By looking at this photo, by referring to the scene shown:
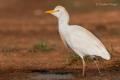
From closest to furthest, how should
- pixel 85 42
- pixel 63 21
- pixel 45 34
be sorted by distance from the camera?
pixel 85 42, pixel 63 21, pixel 45 34

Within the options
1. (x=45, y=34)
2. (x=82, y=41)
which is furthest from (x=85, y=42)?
(x=45, y=34)

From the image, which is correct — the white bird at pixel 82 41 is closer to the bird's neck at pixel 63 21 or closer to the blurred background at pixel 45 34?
the bird's neck at pixel 63 21

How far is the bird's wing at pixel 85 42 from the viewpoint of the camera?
13.3m

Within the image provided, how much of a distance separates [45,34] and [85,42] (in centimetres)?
1040

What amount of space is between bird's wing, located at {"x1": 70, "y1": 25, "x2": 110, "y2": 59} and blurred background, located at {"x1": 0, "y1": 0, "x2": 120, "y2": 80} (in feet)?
1.77

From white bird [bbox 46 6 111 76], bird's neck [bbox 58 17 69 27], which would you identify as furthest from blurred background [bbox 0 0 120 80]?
bird's neck [bbox 58 17 69 27]

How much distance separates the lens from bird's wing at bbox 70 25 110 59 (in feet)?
43.8

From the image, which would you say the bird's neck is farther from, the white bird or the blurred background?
the blurred background

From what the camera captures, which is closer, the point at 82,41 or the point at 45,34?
the point at 82,41

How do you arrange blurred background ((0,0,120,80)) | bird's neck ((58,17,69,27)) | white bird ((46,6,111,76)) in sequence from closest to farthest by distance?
white bird ((46,6,111,76))
bird's neck ((58,17,69,27))
blurred background ((0,0,120,80))

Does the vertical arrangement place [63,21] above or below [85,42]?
above

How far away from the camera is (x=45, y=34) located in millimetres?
23906

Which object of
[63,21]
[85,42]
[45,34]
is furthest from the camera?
[45,34]

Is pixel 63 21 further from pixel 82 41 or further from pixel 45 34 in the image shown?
pixel 45 34
